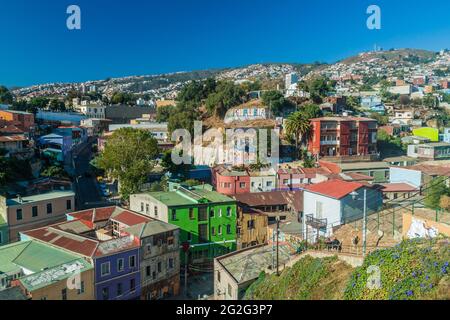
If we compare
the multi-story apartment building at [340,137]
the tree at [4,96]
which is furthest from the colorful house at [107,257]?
the tree at [4,96]

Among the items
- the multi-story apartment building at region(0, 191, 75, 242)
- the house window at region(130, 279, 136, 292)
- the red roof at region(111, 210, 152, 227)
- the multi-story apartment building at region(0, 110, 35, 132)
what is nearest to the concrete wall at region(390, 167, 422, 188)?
the red roof at region(111, 210, 152, 227)

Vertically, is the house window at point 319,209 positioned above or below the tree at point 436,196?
below

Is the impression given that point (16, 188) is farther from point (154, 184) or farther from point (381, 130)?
point (381, 130)

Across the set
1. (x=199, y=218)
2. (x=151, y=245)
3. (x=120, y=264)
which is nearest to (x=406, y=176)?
(x=199, y=218)

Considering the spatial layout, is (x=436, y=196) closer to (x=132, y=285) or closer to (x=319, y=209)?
(x=319, y=209)

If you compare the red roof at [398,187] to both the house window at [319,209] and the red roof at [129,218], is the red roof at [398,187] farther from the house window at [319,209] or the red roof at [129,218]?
the red roof at [129,218]
